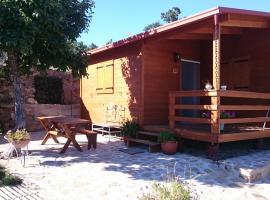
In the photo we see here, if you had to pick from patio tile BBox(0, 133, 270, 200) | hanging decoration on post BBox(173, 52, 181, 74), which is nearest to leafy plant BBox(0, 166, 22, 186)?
patio tile BBox(0, 133, 270, 200)

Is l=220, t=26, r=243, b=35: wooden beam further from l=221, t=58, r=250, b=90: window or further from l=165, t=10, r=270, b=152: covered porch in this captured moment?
l=221, t=58, r=250, b=90: window

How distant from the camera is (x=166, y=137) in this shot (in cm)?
814

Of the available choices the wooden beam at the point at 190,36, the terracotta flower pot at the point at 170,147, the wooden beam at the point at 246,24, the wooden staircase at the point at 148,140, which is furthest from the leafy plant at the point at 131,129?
the wooden beam at the point at 246,24

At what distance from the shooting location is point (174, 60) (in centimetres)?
1052

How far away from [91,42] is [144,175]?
103ft

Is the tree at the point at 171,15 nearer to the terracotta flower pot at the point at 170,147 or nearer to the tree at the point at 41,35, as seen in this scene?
the tree at the point at 41,35

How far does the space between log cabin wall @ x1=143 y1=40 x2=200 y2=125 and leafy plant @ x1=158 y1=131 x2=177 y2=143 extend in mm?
1565

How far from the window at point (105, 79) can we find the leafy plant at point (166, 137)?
146 inches

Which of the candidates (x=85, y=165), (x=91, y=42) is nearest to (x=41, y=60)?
(x=85, y=165)

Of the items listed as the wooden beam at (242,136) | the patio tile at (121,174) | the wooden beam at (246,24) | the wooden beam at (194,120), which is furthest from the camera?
the wooden beam at (246,24)

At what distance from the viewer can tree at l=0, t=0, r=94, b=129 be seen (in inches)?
277

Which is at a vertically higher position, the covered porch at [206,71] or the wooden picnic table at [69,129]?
the covered porch at [206,71]

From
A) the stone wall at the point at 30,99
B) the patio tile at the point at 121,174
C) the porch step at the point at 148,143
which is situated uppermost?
the stone wall at the point at 30,99

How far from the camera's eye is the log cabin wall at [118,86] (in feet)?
33.2
